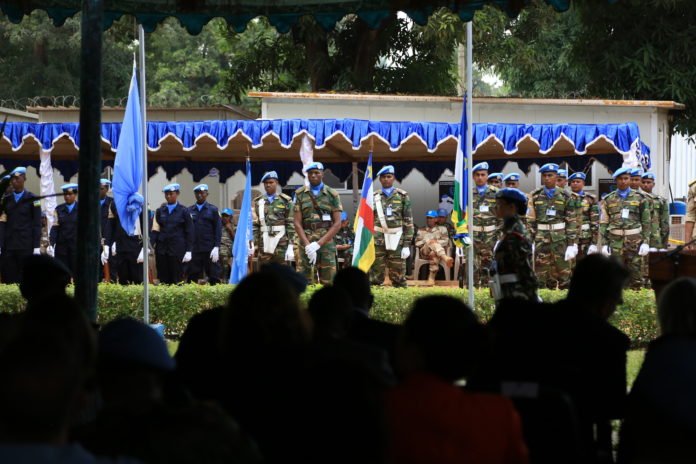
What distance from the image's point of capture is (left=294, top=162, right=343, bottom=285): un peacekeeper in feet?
47.6

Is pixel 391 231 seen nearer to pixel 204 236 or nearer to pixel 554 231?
pixel 554 231

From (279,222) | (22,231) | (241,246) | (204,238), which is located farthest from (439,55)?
(22,231)

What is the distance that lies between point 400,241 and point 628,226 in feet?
12.0

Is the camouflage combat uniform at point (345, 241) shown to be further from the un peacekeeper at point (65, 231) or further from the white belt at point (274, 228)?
the un peacekeeper at point (65, 231)

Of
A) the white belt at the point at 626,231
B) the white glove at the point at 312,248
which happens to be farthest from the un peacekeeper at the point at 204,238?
the white belt at the point at 626,231

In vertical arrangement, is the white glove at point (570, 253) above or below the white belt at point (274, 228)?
Result: below

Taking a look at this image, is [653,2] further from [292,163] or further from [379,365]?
[379,365]

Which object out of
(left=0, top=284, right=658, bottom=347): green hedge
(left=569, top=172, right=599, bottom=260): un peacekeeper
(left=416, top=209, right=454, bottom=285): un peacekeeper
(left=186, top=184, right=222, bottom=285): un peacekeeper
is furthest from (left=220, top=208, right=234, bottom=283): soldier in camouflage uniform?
(left=569, top=172, right=599, bottom=260): un peacekeeper

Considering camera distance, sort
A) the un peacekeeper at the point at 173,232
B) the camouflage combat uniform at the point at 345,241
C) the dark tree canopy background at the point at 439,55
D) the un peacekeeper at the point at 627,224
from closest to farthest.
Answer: the un peacekeeper at the point at 627,224, the un peacekeeper at the point at 173,232, the camouflage combat uniform at the point at 345,241, the dark tree canopy background at the point at 439,55

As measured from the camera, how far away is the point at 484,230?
15.5m

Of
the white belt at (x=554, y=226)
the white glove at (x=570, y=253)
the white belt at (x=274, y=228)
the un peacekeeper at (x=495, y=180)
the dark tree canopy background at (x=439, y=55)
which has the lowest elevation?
the white glove at (x=570, y=253)

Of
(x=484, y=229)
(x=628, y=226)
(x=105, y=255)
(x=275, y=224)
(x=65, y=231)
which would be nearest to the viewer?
(x=628, y=226)

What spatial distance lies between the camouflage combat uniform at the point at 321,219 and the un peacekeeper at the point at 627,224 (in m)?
4.43

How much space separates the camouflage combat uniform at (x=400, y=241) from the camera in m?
15.7
